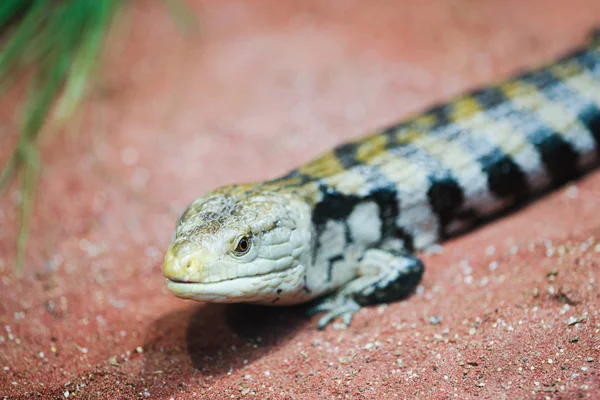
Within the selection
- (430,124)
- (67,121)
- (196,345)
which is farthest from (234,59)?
(196,345)

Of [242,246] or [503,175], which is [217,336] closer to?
[242,246]

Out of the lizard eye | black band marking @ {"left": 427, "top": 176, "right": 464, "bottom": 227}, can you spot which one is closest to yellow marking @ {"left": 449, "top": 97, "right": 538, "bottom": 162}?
black band marking @ {"left": 427, "top": 176, "right": 464, "bottom": 227}

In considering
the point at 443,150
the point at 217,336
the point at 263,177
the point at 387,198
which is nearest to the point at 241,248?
Answer: the point at 217,336

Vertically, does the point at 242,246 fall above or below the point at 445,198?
above

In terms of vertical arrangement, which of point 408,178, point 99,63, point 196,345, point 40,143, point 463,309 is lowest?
point 463,309

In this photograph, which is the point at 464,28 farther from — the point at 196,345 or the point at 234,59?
the point at 196,345

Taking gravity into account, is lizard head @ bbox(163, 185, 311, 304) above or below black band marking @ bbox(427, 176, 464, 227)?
above

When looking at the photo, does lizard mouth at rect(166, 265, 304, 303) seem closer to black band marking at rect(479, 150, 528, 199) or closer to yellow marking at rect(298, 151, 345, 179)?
yellow marking at rect(298, 151, 345, 179)
